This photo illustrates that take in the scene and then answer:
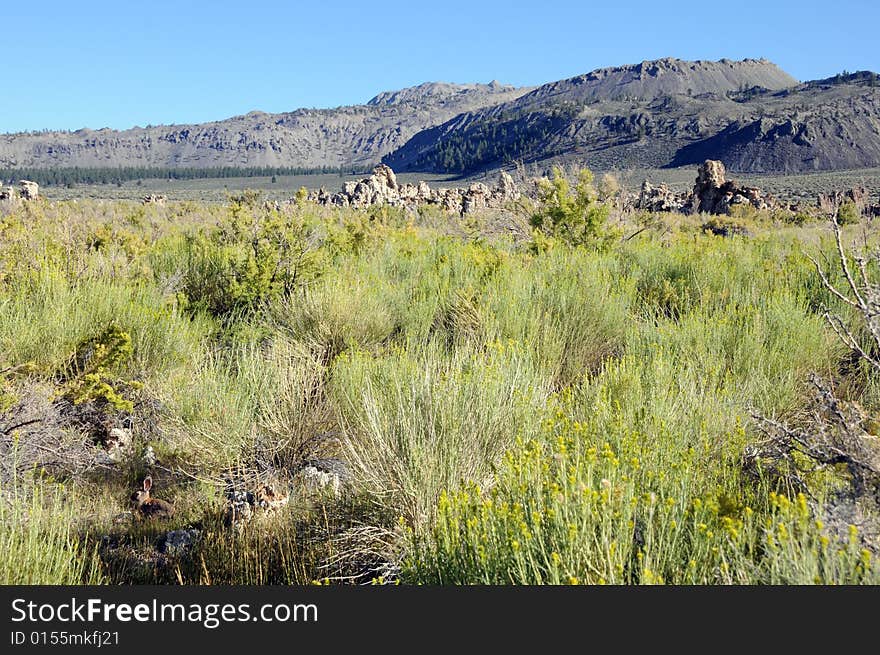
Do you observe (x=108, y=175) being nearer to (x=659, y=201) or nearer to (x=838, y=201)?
(x=659, y=201)

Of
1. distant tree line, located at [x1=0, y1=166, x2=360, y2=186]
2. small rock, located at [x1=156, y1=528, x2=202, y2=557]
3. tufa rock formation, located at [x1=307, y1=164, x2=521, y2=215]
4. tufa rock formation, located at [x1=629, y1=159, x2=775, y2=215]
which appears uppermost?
distant tree line, located at [x1=0, y1=166, x2=360, y2=186]

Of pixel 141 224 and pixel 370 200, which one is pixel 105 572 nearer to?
pixel 141 224

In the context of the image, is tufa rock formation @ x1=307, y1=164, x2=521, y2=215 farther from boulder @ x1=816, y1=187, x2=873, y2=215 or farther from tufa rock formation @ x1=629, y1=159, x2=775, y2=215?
boulder @ x1=816, y1=187, x2=873, y2=215

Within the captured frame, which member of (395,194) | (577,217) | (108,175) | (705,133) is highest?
(705,133)

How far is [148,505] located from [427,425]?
1.99 metres

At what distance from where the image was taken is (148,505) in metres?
4.06

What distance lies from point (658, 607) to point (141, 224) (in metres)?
18.5

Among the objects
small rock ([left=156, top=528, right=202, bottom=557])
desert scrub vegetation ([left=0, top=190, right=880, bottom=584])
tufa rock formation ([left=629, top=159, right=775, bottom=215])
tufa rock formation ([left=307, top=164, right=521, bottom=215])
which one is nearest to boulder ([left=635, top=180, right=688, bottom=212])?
tufa rock formation ([left=629, top=159, right=775, bottom=215])

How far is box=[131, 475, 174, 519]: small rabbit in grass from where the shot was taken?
4.00 meters

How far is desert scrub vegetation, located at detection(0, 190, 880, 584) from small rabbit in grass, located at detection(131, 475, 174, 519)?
0.25ft

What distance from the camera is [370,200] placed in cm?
4119

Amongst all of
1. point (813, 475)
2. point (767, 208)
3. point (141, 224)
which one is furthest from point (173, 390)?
point (767, 208)

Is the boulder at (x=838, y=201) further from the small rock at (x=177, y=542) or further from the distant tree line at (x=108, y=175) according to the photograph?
the distant tree line at (x=108, y=175)

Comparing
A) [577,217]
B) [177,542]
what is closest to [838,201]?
[177,542]
